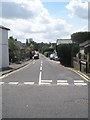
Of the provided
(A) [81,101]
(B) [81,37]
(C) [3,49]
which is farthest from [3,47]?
(B) [81,37]

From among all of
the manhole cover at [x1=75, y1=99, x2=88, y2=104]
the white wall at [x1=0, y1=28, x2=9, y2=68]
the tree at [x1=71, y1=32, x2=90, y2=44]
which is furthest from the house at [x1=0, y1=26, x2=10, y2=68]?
the tree at [x1=71, y1=32, x2=90, y2=44]

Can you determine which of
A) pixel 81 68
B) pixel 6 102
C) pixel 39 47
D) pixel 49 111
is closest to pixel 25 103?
pixel 6 102

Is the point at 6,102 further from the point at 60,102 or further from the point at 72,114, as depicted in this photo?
the point at 72,114

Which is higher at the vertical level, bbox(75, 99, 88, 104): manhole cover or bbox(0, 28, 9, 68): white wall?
bbox(0, 28, 9, 68): white wall

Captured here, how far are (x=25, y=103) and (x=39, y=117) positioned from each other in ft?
7.00

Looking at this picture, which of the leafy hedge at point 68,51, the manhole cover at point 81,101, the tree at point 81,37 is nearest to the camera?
the manhole cover at point 81,101

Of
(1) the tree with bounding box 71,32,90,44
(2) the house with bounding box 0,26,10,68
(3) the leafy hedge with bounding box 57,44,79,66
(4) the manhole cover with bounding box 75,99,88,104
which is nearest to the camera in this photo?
(4) the manhole cover with bounding box 75,99,88,104

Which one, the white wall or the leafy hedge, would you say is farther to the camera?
the leafy hedge

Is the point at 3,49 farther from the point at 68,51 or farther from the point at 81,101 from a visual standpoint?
the point at 81,101

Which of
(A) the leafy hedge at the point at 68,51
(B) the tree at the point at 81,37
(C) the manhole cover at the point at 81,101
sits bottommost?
(C) the manhole cover at the point at 81,101

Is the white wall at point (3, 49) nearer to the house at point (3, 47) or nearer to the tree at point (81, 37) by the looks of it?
the house at point (3, 47)

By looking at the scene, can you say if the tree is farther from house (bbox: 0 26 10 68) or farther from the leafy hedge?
house (bbox: 0 26 10 68)

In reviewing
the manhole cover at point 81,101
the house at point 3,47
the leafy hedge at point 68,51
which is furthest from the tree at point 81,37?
the manhole cover at point 81,101

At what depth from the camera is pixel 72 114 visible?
796 centimetres
